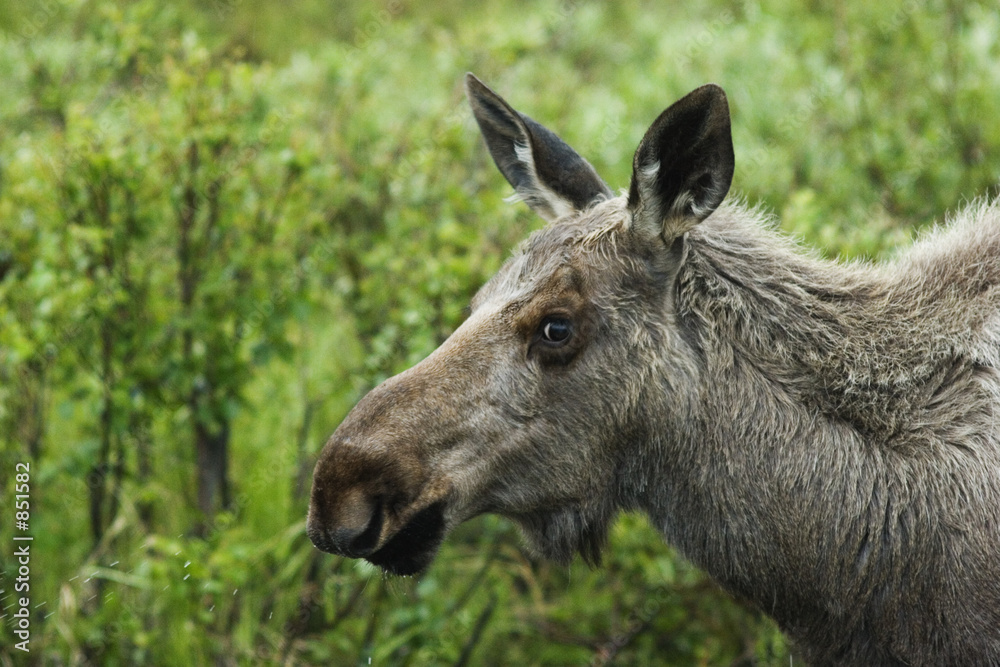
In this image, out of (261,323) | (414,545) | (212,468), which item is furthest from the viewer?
(212,468)

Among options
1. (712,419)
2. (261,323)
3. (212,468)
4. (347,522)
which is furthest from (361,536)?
(212,468)

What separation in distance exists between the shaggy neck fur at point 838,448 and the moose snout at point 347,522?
0.97 meters

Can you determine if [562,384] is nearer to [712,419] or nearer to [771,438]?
[712,419]

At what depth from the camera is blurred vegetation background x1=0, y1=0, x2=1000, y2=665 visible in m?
5.25

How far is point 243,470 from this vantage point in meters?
6.68

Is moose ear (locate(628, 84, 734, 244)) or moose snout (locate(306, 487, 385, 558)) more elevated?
moose ear (locate(628, 84, 734, 244))

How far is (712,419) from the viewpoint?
3527 millimetres

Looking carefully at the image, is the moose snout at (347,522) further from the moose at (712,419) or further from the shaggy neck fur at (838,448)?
the shaggy neck fur at (838,448)

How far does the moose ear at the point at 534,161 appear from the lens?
398 centimetres

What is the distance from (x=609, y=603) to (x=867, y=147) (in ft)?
12.3

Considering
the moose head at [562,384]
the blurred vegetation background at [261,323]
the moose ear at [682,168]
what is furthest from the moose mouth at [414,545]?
the moose ear at [682,168]

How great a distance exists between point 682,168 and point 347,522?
1650 millimetres

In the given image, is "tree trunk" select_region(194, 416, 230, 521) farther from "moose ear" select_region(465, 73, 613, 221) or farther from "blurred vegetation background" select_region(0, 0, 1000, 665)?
"moose ear" select_region(465, 73, 613, 221)

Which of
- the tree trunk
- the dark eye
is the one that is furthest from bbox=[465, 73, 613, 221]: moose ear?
the tree trunk
